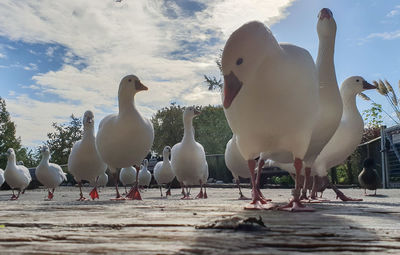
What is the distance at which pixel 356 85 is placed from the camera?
6.96 m

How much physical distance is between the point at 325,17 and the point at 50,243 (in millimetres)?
4211

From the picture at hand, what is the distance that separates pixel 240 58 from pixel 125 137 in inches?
155

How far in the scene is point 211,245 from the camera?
139 cm

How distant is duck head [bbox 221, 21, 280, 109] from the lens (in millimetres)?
3055

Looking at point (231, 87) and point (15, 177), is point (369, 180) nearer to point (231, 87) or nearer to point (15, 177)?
point (231, 87)

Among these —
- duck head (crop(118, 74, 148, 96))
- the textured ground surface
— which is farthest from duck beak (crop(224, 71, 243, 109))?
duck head (crop(118, 74, 148, 96))

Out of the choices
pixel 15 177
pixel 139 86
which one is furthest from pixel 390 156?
pixel 15 177

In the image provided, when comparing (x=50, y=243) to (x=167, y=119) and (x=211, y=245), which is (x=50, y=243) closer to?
(x=211, y=245)

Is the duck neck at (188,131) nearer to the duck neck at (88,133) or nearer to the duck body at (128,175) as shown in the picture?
the duck neck at (88,133)

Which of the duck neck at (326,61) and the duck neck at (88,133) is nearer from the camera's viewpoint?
the duck neck at (326,61)

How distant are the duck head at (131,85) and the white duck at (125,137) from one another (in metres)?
0.17

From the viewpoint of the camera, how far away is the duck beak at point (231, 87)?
3047mm

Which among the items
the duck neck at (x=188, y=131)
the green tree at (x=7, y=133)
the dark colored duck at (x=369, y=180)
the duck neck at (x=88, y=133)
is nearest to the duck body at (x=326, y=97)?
the duck neck at (x=188, y=131)

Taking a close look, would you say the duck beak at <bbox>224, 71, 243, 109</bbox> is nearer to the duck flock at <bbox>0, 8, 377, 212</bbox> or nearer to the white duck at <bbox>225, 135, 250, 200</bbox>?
the duck flock at <bbox>0, 8, 377, 212</bbox>
